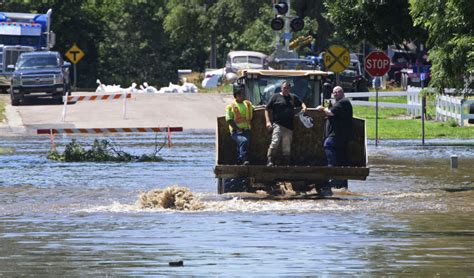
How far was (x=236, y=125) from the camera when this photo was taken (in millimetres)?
22016

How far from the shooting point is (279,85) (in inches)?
950

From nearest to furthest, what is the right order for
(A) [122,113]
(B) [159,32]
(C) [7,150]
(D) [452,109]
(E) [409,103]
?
(C) [7,150]
(D) [452,109]
(A) [122,113]
(E) [409,103]
(B) [159,32]

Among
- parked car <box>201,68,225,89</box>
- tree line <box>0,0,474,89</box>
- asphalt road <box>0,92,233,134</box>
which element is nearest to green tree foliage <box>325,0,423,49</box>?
asphalt road <box>0,92,233,134</box>

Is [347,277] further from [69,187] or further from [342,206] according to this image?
[69,187]

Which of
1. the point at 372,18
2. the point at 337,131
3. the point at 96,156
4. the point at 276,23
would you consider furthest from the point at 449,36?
the point at 276,23

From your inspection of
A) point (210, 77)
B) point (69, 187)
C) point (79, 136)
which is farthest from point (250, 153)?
point (210, 77)

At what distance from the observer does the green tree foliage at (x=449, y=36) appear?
980 inches

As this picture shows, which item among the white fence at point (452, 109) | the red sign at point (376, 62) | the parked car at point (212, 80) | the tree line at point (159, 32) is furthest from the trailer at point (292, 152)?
the parked car at point (212, 80)

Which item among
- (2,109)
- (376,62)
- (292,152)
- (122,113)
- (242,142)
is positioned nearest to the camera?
(242,142)

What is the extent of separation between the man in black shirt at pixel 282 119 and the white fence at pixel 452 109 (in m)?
20.6

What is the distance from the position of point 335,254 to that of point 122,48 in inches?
3017

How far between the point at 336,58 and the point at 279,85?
49.7 feet

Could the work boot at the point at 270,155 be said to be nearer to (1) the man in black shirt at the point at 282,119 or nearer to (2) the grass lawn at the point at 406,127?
(1) the man in black shirt at the point at 282,119

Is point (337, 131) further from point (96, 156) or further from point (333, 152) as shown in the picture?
point (96, 156)
